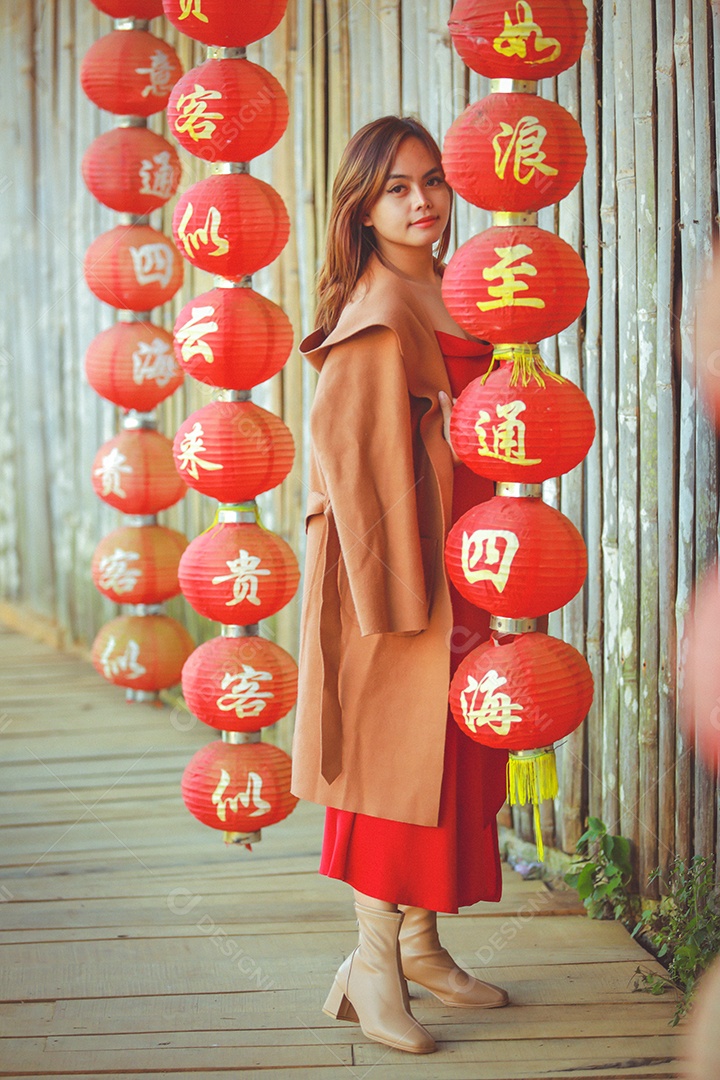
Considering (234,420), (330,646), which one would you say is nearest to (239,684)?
(330,646)

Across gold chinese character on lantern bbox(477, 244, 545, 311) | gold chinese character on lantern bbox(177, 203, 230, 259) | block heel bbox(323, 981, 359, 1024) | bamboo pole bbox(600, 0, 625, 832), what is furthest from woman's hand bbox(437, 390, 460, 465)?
block heel bbox(323, 981, 359, 1024)

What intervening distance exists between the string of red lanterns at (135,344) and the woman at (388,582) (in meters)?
1.30

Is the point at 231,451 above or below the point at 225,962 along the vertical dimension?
above

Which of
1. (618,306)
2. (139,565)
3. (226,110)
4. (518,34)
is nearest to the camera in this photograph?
(518,34)

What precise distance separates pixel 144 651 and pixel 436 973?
157cm

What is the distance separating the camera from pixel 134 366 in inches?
133

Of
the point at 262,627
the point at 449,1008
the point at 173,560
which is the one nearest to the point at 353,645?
the point at 449,1008

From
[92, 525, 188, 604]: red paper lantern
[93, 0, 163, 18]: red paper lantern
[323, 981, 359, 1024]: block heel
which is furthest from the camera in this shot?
[92, 525, 188, 604]: red paper lantern

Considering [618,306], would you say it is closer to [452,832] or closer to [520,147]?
[520,147]

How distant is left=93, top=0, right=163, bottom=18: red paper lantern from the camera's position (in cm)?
312

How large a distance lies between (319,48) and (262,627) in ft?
5.92

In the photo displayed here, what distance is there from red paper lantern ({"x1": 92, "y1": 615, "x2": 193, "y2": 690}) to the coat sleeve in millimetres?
1644

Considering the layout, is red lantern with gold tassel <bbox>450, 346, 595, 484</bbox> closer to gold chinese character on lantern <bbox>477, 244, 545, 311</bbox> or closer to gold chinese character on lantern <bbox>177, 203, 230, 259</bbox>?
gold chinese character on lantern <bbox>477, 244, 545, 311</bbox>

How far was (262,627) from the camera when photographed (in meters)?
4.03
